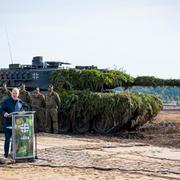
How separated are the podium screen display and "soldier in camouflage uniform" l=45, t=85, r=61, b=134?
886 cm

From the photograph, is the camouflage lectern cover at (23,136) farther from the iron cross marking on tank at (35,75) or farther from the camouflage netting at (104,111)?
the iron cross marking on tank at (35,75)

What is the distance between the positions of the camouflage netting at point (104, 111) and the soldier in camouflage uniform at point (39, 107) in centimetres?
76

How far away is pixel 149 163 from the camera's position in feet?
38.7

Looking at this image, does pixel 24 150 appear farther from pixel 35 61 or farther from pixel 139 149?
pixel 35 61

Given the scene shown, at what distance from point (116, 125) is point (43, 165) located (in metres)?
9.78

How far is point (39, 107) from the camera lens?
21.5m

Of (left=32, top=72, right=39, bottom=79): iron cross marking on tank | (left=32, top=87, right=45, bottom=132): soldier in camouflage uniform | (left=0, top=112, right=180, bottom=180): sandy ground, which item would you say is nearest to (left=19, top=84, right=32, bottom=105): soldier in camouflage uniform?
(left=32, top=87, right=45, bottom=132): soldier in camouflage uniform

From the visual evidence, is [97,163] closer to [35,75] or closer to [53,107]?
[53,107]

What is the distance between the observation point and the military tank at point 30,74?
22.6 metres

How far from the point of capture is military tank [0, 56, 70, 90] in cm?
2258

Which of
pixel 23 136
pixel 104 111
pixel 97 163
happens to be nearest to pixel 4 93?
pixel 104 111

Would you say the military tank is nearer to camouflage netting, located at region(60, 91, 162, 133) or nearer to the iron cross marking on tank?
the iron cross marking on tank

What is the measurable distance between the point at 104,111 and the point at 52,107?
1.93m

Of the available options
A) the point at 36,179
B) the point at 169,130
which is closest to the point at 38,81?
the point at 169,130
